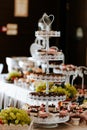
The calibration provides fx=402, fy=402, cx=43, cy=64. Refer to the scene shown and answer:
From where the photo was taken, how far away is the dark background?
8.70 m

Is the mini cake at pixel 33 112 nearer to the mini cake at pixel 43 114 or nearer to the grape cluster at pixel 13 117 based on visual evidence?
the mini cake at pixel 43 114

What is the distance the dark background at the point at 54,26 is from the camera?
870 centimetres

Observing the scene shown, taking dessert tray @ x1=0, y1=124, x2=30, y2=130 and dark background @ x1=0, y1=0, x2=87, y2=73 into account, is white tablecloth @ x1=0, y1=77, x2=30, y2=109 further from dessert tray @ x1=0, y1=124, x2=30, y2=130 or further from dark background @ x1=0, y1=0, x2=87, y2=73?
dark background @ x1=0, y1=0, x2=87, y2=73

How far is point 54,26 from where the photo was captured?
9180mm

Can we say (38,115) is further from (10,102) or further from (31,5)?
(31,5)

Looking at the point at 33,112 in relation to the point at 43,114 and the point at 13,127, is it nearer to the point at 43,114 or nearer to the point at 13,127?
the point at 43,114

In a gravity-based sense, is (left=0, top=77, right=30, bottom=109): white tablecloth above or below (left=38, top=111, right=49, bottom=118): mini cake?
below

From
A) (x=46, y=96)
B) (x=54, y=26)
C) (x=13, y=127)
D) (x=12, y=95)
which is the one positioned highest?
(x=54, y=26)

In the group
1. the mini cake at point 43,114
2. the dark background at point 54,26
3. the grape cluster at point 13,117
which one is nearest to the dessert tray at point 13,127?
the grape cluster at point 13,117

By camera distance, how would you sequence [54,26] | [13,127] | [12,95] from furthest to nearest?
[54,26] → [12,95] → [13,127]

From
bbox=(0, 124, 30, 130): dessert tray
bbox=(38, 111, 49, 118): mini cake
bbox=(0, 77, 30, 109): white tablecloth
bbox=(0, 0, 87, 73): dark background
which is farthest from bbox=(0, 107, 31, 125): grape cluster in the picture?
bbox=(0, 0, 87, 73): dark background

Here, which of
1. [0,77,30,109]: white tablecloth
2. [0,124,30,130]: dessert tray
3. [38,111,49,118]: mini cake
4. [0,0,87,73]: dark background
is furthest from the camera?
[0,0,87,73]: dark background

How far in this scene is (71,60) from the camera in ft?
30.1

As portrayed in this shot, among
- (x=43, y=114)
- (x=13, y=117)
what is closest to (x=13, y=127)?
(x=13, y=117)
